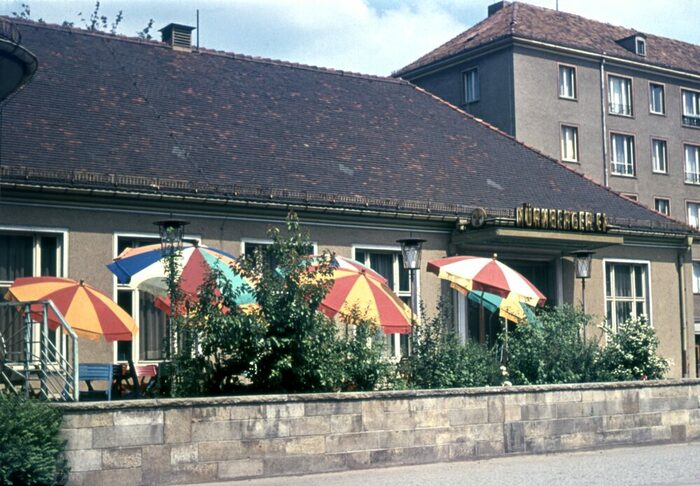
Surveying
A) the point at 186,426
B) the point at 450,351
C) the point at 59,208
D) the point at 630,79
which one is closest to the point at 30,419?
the point at 186,426

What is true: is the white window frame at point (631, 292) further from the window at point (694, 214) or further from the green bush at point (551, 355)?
the window at point (694, 214)

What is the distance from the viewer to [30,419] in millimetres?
11211

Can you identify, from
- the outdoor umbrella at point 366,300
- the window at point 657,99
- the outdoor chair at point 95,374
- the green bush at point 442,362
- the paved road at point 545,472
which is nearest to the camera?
the paved road at point 545,472

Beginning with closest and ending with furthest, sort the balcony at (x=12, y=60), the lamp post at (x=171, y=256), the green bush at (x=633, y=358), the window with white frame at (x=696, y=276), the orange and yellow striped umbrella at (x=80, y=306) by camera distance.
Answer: the lamp post at (x=171, y=256)
the balcony at (x=12, y=60)
the orange and yellow striped umbrella at (x=80, y=306)
the green bush at (x=633, y=358)
the window with white frame at (x=696, y=276)

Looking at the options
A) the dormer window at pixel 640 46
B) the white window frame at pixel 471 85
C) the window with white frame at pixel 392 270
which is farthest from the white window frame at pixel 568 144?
the window with white frame at pixel 392 270

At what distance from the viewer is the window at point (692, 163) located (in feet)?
193

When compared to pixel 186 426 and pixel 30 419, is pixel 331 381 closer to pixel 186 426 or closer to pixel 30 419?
pixel 186 426

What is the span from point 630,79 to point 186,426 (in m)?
47.4

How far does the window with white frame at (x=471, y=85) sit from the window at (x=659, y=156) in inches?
422

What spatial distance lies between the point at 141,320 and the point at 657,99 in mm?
42646

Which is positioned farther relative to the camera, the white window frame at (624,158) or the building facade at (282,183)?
the white window frame at (624,158)

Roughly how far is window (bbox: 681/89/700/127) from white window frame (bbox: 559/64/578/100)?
8.94 m

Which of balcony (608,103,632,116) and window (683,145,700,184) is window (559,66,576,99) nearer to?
balcony (608,103,632,116)

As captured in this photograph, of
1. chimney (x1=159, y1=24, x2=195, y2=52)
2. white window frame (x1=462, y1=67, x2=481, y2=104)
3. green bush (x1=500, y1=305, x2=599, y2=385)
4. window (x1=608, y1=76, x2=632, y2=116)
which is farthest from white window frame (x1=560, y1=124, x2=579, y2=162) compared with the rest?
green bush (x1=500, y1=305, x2=599, y2=385)
